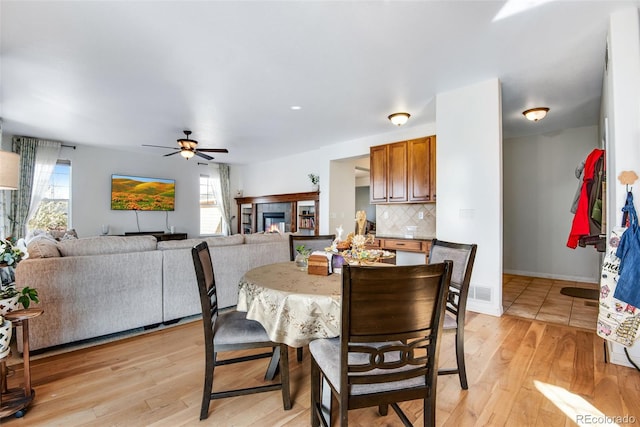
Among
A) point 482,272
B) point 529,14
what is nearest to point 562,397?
point 482,272

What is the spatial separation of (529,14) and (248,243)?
3297 mm

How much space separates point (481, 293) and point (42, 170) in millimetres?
7646

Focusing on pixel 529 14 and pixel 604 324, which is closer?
pixel 604 324

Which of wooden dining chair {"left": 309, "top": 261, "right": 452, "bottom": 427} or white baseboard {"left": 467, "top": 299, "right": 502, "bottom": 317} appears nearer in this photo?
wooden dining chair {"left": 309, "top": 261, "right": 452, "bottom": 427}

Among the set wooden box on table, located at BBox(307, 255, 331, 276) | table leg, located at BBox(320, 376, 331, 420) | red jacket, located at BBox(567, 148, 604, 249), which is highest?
red jacket, located at BBox(567, 148, 604, 249)

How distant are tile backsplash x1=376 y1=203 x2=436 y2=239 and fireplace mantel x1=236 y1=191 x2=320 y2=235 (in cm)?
159

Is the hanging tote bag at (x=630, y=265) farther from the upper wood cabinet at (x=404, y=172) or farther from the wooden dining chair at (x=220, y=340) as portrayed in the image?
the upper wood cabinet at (x=404, y=172)

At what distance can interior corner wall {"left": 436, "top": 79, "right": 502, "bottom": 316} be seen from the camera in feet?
10.2

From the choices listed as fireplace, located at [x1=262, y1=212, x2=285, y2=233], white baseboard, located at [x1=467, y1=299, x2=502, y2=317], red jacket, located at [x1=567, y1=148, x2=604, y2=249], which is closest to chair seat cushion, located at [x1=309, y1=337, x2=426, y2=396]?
white baseboard, located at [x1=467, y1=299, x2=502, y2=317]

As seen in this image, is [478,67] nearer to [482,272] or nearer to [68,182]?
[482,272]

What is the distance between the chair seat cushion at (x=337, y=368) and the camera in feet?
3.62

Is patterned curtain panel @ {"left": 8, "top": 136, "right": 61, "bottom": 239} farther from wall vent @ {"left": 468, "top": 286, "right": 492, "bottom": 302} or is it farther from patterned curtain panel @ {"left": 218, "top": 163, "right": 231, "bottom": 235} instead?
wall vent @ {"left": 468, "top": 286, "right": 492, "bottom": 302}

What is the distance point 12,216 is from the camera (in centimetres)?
509

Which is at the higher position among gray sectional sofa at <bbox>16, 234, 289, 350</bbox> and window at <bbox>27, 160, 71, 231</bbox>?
window at <bbox>27, 160, 71, 231</bbox>
